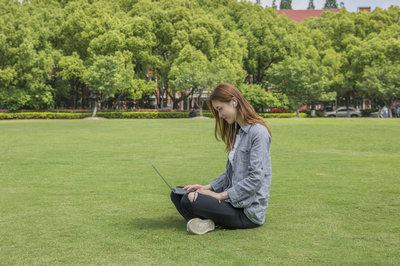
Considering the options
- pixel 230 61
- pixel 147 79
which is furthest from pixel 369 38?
pixel 147 79

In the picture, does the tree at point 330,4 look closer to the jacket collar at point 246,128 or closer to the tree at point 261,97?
the tree at point 261,97

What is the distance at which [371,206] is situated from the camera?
19.4 feet

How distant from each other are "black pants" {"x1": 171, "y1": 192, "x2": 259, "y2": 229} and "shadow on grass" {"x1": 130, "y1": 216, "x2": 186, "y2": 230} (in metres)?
0.38

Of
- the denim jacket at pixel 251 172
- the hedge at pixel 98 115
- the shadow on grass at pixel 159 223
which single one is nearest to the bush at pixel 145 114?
the hedge at pixel 98 115

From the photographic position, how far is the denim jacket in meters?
4.24

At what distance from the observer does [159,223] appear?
504cm

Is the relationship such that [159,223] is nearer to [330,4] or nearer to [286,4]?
[286,4]

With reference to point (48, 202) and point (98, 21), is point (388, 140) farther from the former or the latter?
point (98, 21)

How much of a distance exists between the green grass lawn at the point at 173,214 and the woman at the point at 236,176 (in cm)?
16

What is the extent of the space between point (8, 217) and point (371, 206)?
4.40 meters

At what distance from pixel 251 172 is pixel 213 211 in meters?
0.51

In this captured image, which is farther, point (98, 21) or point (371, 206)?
point (98, 21)

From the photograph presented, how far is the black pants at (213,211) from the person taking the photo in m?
4.32

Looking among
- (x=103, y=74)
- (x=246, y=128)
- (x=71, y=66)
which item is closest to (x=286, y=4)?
(x=71, y=66)
